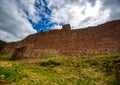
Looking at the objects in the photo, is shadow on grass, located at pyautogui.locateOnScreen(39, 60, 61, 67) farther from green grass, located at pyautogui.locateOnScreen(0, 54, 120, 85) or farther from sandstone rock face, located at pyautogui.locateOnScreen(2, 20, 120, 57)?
sandstone rock face, located at pyautogui.locateOnScreen(2, 20, 120, 57)

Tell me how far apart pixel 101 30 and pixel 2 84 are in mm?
14965

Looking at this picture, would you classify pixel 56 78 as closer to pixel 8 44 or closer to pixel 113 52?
pixel 113 52

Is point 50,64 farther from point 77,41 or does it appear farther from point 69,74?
point 77,41

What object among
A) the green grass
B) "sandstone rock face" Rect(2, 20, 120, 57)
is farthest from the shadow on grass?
"sandstone rock face" Rect(2, 20, 120, 57)

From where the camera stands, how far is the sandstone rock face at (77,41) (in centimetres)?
1858

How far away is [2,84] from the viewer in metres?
7.42

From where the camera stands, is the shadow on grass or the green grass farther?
the shadow on grass

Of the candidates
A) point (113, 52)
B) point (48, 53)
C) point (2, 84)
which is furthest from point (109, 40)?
point (2, 84)

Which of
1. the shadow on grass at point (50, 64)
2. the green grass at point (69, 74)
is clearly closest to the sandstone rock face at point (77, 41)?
the green grass at point (69, 74)

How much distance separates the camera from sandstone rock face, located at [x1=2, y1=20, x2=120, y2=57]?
18.6 m

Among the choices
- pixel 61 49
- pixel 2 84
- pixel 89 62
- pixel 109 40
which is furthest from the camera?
pixel 61 49

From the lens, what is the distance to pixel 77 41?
2134cm

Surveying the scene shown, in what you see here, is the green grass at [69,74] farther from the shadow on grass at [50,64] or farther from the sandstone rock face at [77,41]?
the sandstone rock face at [77,41]

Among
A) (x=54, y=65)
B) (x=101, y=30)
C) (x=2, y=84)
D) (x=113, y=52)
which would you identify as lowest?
(x=2, y=84)
